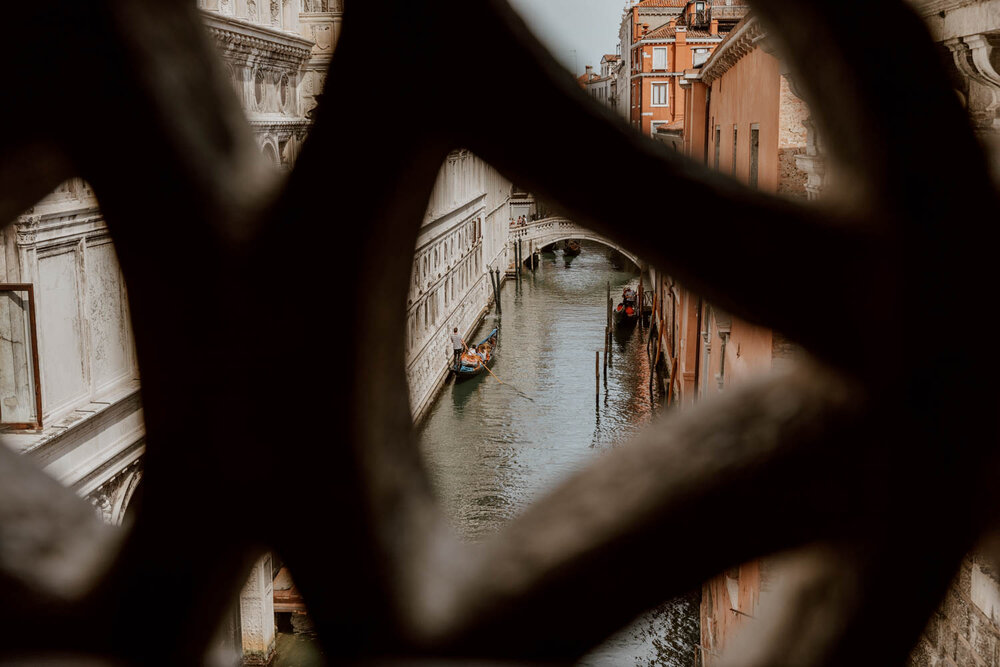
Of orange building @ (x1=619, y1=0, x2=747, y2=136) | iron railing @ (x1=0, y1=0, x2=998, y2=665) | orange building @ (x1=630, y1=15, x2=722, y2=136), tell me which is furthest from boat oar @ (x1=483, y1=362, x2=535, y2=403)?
iron railing @ (x1=0, y1=0, x2=998, y2=665)

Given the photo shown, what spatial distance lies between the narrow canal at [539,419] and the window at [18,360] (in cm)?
380

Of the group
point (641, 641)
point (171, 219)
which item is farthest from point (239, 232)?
point (641, 641)

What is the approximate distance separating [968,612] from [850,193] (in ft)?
8.92

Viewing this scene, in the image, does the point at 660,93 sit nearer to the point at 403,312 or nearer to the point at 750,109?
the point at 750,109

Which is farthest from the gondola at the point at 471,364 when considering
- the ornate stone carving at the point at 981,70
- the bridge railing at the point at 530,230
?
the ornate stone carving at the point at 981,70

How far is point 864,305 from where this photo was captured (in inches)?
16.6

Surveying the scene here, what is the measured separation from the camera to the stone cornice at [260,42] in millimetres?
7471

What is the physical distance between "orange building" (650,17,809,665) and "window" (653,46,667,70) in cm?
1261

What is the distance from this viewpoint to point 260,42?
8.45 m

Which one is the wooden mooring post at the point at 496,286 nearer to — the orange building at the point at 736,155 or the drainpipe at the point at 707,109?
the orange building at the point at 736,155

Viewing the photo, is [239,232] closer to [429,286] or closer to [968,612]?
[968,612]

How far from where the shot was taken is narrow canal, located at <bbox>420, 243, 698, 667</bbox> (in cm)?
937

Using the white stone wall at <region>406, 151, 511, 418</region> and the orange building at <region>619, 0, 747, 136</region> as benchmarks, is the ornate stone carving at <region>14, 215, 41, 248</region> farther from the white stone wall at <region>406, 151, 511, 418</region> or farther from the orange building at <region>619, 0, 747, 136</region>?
the orange building at <region>619, 0, 747, 136</region>

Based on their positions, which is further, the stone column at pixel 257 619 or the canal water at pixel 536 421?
the canal water at pixel 536 421
